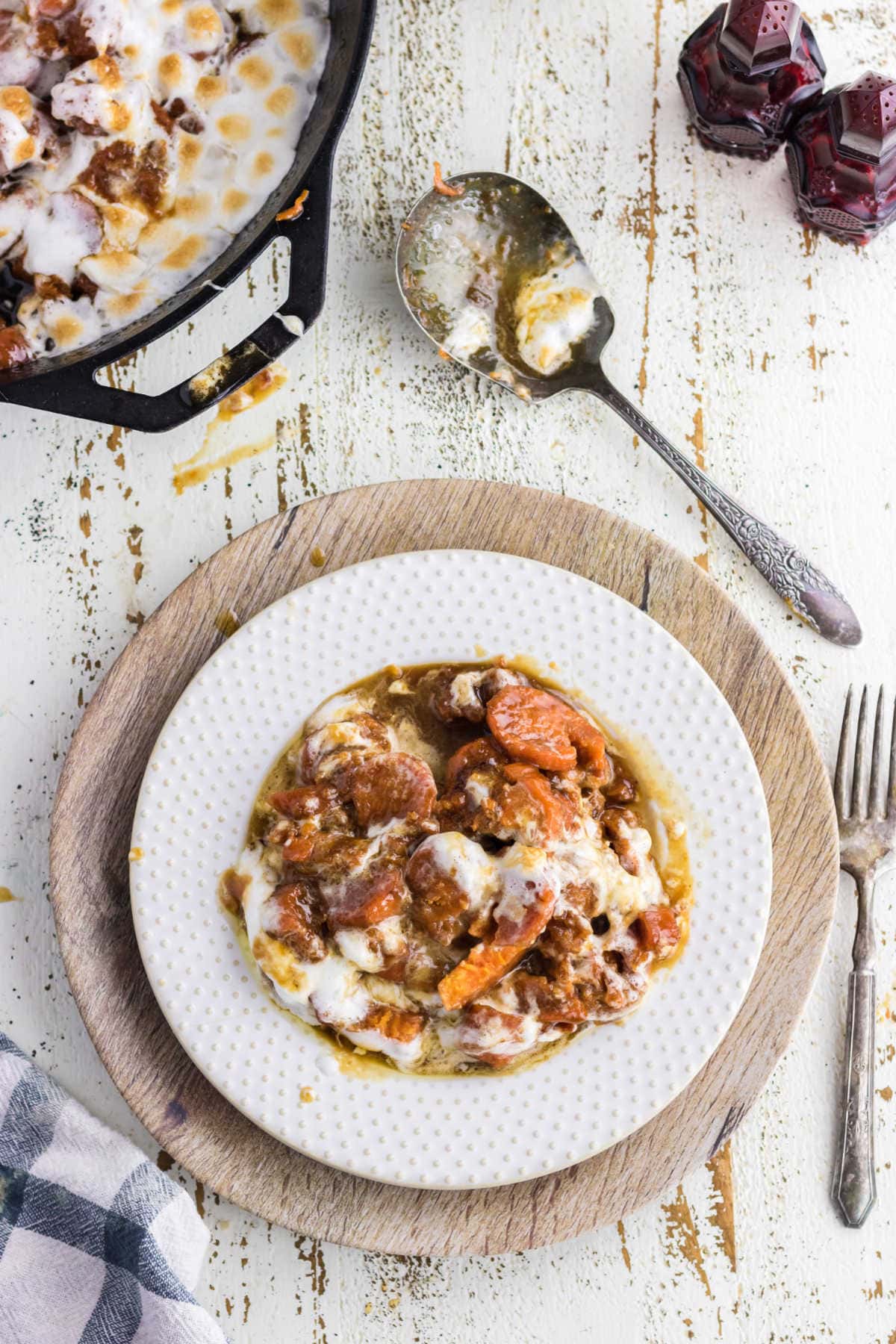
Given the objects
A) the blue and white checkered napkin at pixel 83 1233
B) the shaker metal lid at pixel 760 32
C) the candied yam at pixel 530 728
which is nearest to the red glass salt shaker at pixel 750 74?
the shaker metal lid at pixel 760 32

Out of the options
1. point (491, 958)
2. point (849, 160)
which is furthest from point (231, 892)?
point (849, 160)

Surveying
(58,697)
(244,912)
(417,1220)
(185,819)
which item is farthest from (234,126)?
(417,1220)

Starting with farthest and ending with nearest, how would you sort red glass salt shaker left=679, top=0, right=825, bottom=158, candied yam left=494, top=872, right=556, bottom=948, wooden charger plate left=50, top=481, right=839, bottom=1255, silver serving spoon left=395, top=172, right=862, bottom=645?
silver serving spoon left=395, top=172, right=862, bottom=645
red glass salt shaker left=679, top=0, right=825, bottom=158
wooden charger plate left=50, top=481, right=839, bottom=1255
candied yam left=494, top=872, right=556, bottom=948

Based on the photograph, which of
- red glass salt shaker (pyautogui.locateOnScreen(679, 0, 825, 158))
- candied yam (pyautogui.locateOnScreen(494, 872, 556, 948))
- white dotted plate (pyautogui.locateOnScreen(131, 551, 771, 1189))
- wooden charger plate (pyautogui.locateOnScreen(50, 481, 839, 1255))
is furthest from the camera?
red glass salt shaker (pyautogui.locateOnScreen(679, 0, 825, 158))

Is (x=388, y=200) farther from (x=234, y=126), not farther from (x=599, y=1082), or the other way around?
(x=599, y=1082)

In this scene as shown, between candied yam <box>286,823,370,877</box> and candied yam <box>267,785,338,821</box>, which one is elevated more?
candied yam <box>267,785,338,821</box>

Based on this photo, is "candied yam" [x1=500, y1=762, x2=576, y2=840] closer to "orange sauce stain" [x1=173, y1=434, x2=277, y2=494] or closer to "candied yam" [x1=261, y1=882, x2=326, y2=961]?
"candied yam" [x1=261, y1=882, x2=326, y2=961]

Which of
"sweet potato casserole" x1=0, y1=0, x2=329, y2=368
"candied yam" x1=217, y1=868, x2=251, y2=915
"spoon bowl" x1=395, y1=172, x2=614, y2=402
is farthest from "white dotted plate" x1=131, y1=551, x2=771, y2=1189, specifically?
"sweet potato casserole" x1=0, y1=0, x2=329, y2=368
